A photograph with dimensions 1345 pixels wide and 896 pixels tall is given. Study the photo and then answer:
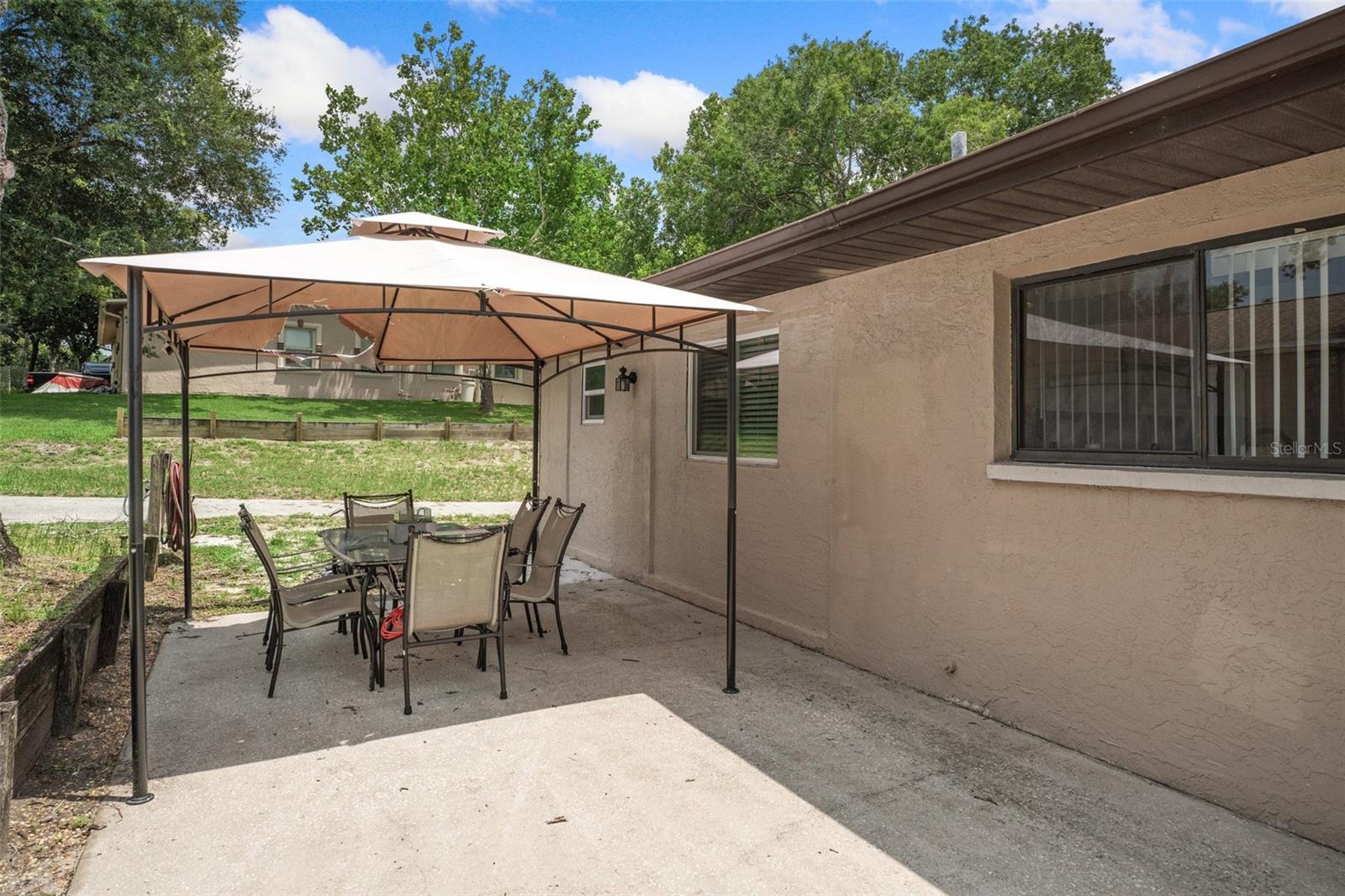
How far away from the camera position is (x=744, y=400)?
6.57m

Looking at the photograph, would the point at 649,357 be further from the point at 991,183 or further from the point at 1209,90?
the point at 1209,90

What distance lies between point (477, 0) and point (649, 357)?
15.7m

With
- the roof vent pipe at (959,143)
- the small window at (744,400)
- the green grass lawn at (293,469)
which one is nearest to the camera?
the roof vent pipe at (959,143)

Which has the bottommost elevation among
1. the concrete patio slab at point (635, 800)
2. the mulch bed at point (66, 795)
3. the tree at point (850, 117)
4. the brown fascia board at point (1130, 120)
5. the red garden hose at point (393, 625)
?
the concrete patio slab at point (635, 800)

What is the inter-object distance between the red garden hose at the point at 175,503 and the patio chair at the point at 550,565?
3502mm

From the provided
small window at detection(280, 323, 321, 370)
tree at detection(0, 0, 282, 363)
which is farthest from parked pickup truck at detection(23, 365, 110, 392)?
small window at detection(280, 323, 321, 370)

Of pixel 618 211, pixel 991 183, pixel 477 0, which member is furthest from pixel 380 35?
pixel 991 183

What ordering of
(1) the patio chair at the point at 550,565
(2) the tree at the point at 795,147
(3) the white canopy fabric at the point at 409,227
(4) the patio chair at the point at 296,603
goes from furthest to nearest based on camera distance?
(2) the tree at the point at 795,147 → (1) the patio chair at the point at 550,565 → (3) the white canopy fabric at the point at 409,227 → (4) the patio chair at the point at 296,603

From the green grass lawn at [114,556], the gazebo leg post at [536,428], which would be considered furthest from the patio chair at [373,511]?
the gazebo leg post at [536,428]

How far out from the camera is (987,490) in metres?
4.24

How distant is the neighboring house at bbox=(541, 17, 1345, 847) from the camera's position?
294 centimetres

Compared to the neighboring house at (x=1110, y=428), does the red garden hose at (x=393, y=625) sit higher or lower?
lower
